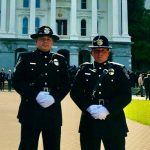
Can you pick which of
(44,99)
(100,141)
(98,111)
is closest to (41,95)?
(44,99)

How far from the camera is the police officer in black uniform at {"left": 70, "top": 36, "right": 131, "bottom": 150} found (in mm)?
6543

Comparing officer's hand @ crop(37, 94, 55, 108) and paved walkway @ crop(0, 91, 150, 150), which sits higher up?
officer's hand @ crop(37, 94, 55, 108)

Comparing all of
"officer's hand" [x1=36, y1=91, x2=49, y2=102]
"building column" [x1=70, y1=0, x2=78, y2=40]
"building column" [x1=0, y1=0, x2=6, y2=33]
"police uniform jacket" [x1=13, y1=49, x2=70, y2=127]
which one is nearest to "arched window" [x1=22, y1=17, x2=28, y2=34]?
"building column" [x1=0, y1=0, x2=6, y2=33]

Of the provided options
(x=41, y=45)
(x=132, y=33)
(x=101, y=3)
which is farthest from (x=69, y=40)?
(x=41, y=45)

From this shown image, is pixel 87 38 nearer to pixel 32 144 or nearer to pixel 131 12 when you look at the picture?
pixel 131 12

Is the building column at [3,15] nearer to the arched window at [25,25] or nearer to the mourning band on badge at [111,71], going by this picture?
the arched window at [25,25]

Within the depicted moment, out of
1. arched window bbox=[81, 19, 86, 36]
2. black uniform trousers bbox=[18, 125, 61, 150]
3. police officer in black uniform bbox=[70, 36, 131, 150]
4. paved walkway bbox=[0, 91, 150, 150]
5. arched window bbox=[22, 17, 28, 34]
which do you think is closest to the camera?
police officer in black uniform bbox=[70, 36, 131, 150]

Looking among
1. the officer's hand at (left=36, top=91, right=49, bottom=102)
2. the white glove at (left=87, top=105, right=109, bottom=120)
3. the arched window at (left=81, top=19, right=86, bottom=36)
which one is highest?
the arched window at (left=81, top=19, right=86, bottom=36)

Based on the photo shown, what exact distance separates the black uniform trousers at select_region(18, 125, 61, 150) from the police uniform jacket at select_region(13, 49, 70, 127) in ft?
0.29

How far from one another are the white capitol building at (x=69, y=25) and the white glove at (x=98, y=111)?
55.2 metres

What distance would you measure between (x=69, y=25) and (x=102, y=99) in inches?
2365

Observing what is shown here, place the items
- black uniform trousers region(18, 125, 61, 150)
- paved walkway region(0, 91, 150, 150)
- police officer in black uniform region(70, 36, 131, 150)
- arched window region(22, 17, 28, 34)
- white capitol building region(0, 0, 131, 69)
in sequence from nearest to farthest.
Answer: police officer in black uniform region(70, 36, 131, 150) < black uniform trousers region(18, 125, 61, 150) < paved walkway region(0, 91, 150, 150) < white capitol building region(0, 0, 131, 69) < arched window region(22, 17, 28, 34)

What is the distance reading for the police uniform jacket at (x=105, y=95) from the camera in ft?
21.6

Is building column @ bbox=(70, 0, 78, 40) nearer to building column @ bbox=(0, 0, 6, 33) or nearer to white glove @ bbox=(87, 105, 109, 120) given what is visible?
building column @ bbox=(0, 0, 6, 33)
